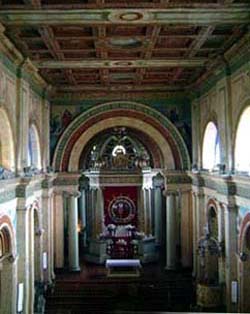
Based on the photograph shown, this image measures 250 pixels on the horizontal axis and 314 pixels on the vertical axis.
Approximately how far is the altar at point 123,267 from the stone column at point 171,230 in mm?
1306

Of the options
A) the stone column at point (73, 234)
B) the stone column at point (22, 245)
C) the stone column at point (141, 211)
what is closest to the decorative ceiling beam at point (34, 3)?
the stone column at point (22, 245)

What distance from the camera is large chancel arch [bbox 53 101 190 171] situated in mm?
20953

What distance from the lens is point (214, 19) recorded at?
11266mm

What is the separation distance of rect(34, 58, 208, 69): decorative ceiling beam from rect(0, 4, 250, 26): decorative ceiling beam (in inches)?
154

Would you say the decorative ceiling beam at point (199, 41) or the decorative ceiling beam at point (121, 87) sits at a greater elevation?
the decorative ceiling beam at point (199, 41)

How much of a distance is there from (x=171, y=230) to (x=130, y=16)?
467 inches

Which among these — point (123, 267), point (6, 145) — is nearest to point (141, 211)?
point (123, 267)

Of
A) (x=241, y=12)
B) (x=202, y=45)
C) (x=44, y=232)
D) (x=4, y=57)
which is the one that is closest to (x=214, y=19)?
(x=241, y=12)

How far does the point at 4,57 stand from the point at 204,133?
319 inches

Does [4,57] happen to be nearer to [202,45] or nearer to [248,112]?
[202,45]

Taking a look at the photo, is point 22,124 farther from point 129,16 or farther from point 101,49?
point 129,16

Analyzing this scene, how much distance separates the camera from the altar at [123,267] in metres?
21.0

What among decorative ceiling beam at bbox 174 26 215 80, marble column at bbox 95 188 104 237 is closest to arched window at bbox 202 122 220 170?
decorative ceiling beam at bbox 174 26 215 80

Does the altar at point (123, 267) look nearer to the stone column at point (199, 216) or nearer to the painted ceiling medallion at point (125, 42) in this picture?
the stone column at point (199, 216)
